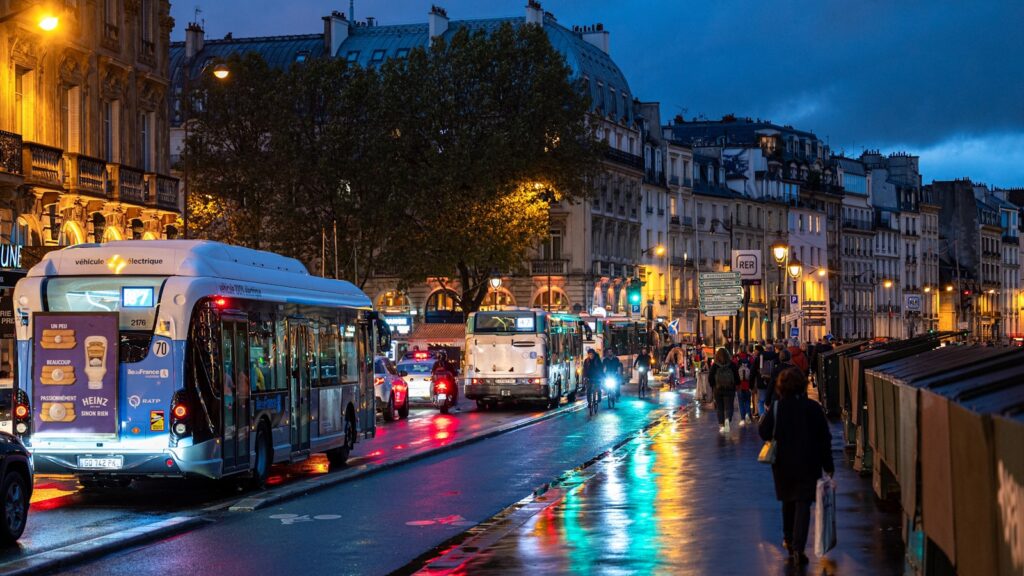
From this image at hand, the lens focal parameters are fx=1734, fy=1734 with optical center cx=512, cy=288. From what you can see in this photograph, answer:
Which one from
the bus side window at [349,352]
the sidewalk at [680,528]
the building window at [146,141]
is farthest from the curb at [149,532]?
the building window at [146,141]

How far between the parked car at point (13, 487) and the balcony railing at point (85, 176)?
2500 centimetres

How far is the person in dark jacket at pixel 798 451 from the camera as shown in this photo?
1462cm

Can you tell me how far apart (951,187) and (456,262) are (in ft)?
438

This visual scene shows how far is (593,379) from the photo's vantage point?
45906 millimetres

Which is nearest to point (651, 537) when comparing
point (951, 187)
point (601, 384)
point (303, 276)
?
point (303, 276)

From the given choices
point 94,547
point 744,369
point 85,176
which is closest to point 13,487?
point 94,547

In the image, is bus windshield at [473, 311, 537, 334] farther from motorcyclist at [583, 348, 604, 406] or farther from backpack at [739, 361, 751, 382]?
backpack at [739, 361, 751, 382]

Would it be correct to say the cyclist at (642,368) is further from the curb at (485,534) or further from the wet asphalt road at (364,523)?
the curb at (485,534)

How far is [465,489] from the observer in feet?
73.7

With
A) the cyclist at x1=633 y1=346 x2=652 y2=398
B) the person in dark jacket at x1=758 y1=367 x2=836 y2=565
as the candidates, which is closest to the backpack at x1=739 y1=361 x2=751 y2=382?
the cyclist at x1=633 y1=346 x2=652 y2=398

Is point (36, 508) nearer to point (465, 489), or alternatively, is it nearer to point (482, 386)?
point (465, 489)

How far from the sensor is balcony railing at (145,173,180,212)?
46531 mm

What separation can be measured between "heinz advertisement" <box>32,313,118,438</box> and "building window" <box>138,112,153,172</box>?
2845cm

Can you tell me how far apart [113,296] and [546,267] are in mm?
78544
